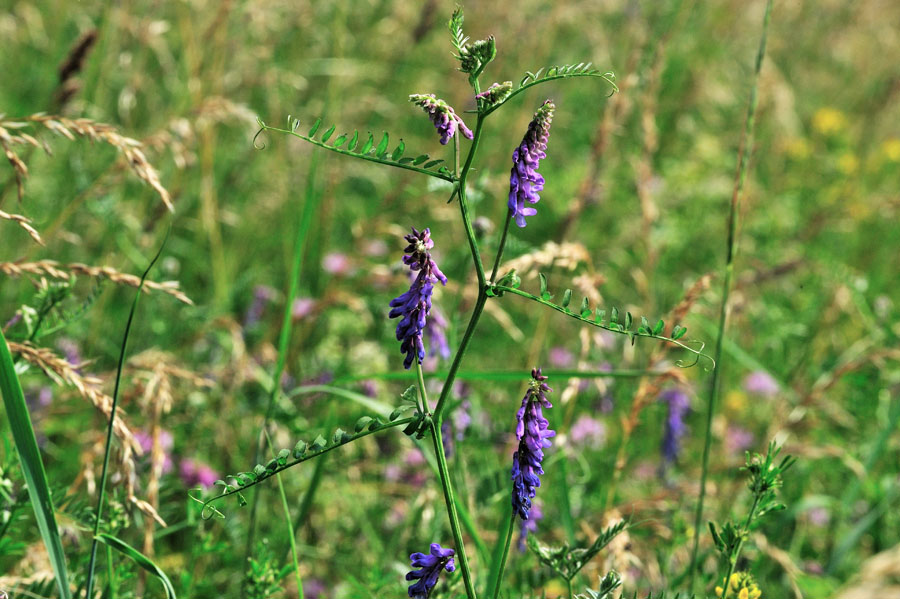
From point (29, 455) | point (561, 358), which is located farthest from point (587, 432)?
point (29, 455)

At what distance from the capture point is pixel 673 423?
3.01 metres

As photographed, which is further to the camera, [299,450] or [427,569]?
[427,569]

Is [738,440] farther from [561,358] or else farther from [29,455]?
[29,455]

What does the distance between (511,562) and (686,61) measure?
15.1 ft

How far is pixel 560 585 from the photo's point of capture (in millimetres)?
2570

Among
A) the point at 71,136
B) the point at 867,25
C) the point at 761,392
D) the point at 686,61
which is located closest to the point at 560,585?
the point at 761,392

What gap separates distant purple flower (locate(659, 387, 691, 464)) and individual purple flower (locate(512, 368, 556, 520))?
1.76 metres

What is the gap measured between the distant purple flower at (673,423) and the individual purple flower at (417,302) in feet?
6.34

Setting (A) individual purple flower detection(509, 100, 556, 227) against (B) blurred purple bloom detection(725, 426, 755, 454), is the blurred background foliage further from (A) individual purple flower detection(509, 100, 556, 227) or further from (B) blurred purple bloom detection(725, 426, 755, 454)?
(A) individual purple flower detection(509, 100, 556, 227)

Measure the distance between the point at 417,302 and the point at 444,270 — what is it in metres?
1.81

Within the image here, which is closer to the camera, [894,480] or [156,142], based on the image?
[156,142]

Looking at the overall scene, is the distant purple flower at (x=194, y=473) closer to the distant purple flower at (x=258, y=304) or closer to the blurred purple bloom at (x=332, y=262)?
the distant purple flower at (x=258, y=304)

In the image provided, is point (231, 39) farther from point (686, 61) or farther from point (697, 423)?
point (686, 61)

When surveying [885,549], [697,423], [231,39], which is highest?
[231,39]
